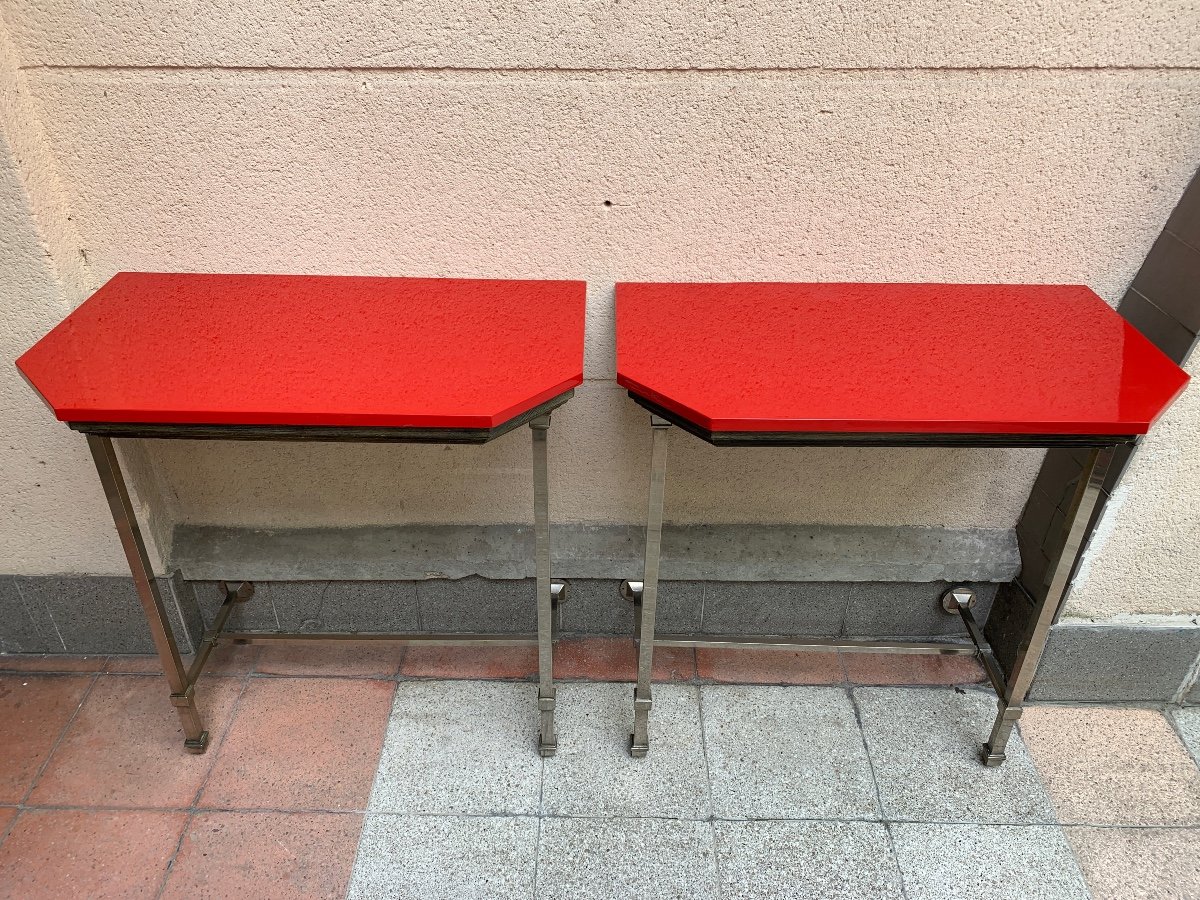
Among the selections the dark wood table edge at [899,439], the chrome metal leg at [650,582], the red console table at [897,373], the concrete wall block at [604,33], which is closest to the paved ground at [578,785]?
the chrome metal leg at [650,582]

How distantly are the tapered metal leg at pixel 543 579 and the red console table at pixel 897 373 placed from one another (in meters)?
0.27

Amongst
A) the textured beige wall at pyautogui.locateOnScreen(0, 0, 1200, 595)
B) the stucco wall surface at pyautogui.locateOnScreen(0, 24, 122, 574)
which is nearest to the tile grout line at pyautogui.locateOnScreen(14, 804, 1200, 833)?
the stucco wall surface at pyautogui.locateOnScreen(0, 24, 122, 574)

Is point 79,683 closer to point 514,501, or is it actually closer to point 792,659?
point 514,501

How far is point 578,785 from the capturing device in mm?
2471

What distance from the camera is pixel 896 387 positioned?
1.88 metres

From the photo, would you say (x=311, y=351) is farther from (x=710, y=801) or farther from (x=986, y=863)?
(x=986, y=863)

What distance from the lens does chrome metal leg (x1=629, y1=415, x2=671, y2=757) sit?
2.00 meters

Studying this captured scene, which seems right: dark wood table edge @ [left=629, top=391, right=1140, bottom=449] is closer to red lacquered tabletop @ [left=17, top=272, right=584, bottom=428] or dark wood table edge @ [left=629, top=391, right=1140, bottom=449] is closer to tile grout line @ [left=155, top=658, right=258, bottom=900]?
red lacquered tabletop @ [left=17, top=272, right=584, bottom=428]

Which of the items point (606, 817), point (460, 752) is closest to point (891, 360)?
point (606, 817)

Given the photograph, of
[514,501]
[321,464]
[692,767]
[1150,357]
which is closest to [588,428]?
[514,501]

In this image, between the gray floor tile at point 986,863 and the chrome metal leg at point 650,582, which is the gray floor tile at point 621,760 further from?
the gray floor tile at point 986,863

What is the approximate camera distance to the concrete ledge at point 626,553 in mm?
2785

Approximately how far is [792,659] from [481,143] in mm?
2071

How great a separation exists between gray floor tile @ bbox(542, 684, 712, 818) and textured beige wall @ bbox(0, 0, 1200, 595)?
1103mm
